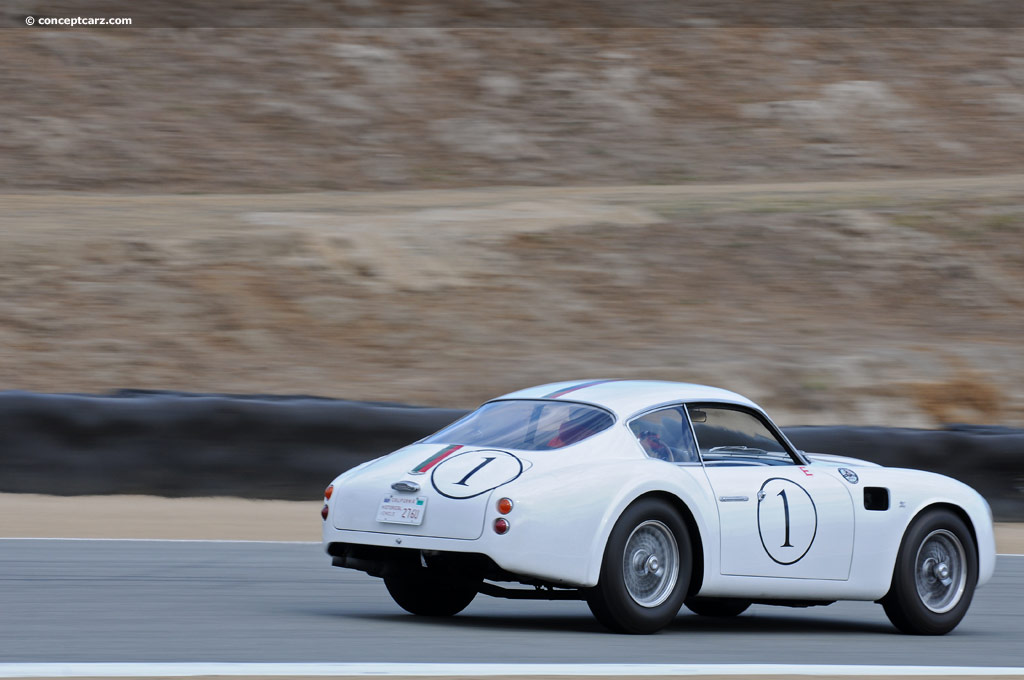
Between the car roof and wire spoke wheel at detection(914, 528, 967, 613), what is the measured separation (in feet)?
4.01

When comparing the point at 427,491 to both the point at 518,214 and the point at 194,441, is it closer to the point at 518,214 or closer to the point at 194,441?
the point at 194,441

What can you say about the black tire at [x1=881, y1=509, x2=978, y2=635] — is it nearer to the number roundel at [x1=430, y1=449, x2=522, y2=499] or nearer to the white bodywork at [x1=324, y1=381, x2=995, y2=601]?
the white bodywork at [x1=324, y1=381, x2=995, y2=601]

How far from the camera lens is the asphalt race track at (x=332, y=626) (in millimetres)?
5926

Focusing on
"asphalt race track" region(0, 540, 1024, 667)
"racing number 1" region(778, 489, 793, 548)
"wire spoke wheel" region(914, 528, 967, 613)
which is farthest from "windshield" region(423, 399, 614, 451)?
"wire spoke wheel" region(914, 528, 967, 613)

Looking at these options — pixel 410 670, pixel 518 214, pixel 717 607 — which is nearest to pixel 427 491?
pixel 410 670

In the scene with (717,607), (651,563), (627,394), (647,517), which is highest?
(627,394)

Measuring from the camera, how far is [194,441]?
1155 cm

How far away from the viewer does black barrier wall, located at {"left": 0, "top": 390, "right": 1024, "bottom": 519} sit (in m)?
11.4

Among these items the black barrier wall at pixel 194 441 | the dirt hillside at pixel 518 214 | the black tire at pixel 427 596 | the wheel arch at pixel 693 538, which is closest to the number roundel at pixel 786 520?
the wheel arch at pixel 693 538

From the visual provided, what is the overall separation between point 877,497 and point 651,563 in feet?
4.97

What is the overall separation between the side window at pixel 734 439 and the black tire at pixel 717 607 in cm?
84

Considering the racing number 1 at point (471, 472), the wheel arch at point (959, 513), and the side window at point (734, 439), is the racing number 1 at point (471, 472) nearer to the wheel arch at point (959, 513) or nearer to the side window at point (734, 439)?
the side window at point (734, 439)

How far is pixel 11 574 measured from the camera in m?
8.12

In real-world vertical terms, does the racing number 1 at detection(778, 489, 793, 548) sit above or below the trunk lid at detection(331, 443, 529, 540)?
below
